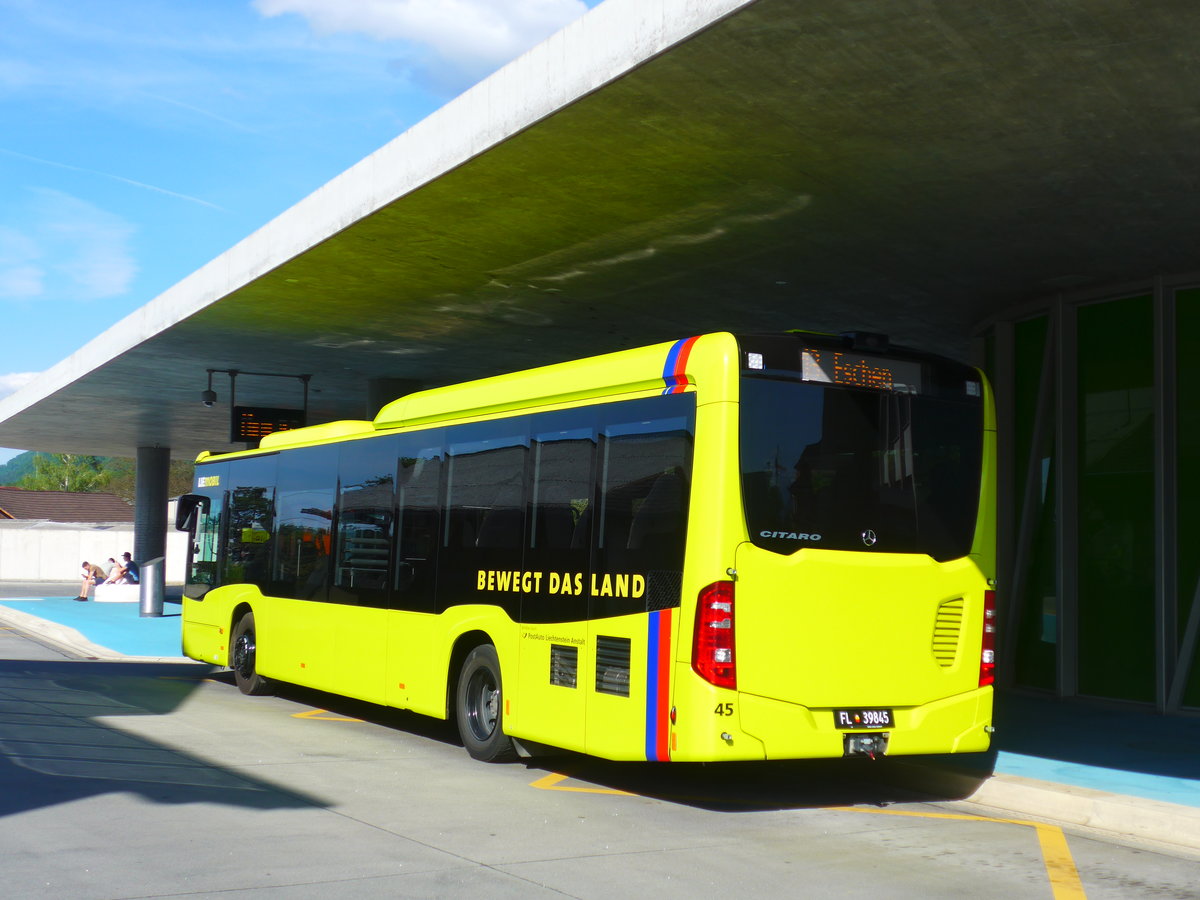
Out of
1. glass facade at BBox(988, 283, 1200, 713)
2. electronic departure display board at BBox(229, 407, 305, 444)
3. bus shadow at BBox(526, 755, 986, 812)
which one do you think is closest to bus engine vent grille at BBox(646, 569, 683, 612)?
bus shadow at BBox(526, 755, 986, 812)

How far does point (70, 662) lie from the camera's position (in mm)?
20250

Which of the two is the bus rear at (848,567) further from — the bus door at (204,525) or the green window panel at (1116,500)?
the bus door at (204,525)

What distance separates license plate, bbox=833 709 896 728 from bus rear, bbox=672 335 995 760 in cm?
1

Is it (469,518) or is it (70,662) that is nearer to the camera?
(469,518)

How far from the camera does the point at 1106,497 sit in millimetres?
15664

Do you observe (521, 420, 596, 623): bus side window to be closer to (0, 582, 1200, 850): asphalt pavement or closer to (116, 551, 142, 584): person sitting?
(0, 582, 1200, 850): asphalt pavement

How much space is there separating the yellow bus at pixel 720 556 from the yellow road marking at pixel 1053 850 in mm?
478

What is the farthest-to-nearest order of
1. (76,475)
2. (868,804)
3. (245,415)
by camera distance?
(76,475) < (245,415) < (868,804)

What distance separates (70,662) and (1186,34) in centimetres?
1784

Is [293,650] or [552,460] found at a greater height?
[552,460]

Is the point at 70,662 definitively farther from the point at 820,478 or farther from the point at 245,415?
the point at 820,478

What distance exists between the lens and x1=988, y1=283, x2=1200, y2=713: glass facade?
48.6 feet

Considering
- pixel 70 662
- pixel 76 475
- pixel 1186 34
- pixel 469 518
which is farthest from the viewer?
pixel 76 475

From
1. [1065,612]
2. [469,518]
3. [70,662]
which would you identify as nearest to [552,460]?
[469,518]
